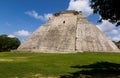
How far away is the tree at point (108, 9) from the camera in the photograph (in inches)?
1163

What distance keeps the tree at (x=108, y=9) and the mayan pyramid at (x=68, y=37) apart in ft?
141

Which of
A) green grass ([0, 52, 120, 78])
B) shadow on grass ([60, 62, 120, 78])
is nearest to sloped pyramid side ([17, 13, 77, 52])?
green grass ([0, 52, 120, 78])

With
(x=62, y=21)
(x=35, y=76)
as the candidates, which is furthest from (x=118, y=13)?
(x=62, y=21)

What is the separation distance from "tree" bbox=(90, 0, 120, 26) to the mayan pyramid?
4300 cm

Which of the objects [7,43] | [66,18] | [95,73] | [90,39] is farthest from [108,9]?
[7,43]

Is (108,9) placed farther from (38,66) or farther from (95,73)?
(38,66)

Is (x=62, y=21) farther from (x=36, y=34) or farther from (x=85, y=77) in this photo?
(x=85, y=77)

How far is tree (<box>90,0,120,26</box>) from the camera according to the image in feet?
96.9

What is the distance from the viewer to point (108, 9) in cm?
3056

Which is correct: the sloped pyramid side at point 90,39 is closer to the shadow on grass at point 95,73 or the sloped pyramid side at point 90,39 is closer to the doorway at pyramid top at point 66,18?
the doorway at pyramid top at point 66,18

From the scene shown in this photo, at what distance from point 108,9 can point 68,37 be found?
48839 millimetres

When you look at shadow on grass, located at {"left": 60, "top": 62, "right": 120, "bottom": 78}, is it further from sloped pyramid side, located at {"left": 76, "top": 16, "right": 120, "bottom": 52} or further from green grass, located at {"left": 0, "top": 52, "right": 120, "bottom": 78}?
sloped pyramid side, located at {"left": 76, "top": 16, "right": 120, "bottom": 52}

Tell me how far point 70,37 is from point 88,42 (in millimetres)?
5202

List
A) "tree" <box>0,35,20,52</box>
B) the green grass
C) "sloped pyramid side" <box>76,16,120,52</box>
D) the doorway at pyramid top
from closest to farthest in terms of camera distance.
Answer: the green grass, "sloped pyramid side" <box>76,16,120,52</box>, the doorway at pyramid top, "tree" <box>0,35,20,52</box>
